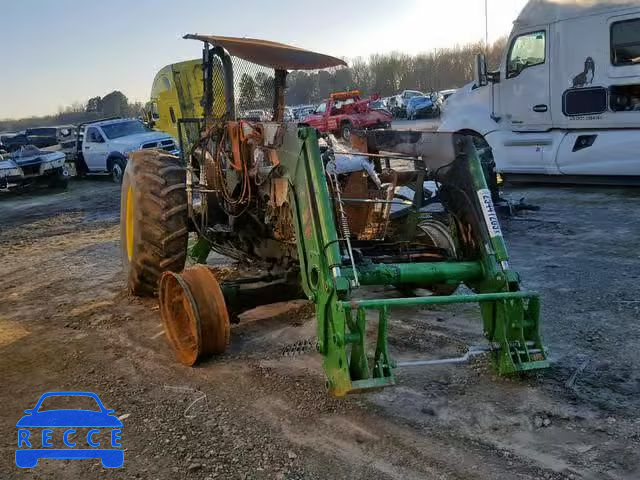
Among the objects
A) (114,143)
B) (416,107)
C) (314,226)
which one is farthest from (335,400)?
(416,107)

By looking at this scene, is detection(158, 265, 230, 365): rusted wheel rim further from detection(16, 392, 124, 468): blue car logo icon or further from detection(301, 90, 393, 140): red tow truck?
detection(301, 90, 393, 140): red tow truck

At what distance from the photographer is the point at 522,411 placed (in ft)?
12.6

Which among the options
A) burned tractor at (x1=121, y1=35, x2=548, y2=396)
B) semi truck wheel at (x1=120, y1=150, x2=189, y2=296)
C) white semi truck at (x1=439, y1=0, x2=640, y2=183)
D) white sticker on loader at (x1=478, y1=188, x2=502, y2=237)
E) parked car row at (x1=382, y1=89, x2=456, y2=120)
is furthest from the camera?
parked car row at (x1=382, y1=89, x2=456, y2=120)

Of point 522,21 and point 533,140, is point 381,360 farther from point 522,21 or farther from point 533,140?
point 522,21

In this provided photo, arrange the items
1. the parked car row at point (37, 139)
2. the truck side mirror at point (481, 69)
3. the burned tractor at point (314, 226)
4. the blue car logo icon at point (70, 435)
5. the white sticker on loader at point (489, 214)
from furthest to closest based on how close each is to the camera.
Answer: the parked car row at point (37, 139)
the truck side mirror at point (481, 69)
the white sticker on loader at point (489, 214)
the burned tractor at point (314, 226)
the blue car logo icon at point (70, 435)

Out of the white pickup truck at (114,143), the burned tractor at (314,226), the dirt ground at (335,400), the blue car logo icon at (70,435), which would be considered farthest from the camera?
the white pickup truck at (114,143)

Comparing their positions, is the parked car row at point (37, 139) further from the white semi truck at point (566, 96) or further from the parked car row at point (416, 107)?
the white semi truck at point (566, 96)

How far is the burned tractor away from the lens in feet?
13.1

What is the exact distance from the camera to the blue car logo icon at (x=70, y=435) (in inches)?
143

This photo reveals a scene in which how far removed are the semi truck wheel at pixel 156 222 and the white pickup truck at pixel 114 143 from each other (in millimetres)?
12873

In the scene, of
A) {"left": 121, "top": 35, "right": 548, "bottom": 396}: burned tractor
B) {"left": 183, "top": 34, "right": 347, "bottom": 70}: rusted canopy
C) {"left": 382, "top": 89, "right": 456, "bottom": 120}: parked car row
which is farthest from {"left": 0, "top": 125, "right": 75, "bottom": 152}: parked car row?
{"left": 183, "top": 34, "right": 347, "bottom": 70}: rusted canopy

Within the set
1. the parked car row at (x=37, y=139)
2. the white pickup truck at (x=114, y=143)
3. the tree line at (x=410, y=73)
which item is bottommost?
the white pickup truck at (x=114, y=143)

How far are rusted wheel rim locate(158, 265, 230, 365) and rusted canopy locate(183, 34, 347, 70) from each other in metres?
1.94

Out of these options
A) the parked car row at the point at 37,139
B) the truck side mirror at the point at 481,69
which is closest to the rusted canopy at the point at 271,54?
the truck side mirror at the point at 481,69
